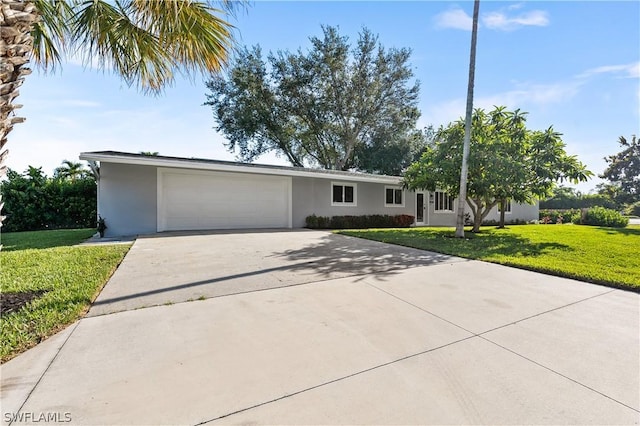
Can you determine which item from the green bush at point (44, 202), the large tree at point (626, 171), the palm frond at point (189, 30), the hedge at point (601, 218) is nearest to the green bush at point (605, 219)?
the hedge at point (601, 218)

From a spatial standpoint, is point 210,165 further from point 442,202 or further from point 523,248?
point 442,202

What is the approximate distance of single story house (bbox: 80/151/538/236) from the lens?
33.2ft

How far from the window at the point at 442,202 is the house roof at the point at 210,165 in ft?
13.5

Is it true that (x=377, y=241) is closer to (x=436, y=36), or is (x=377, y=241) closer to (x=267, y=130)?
(x=436, y=36)

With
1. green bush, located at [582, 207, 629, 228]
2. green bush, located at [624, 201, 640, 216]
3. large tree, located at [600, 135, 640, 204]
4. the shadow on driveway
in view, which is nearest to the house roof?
the shadow on driveway

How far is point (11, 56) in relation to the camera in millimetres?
2250

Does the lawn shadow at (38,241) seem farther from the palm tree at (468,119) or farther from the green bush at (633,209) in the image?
the green bush at (633,209)

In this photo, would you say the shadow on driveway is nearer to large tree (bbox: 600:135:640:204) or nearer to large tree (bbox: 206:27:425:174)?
large tree (bbox: 206:27:425:174)

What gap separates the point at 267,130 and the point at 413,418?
22770mm

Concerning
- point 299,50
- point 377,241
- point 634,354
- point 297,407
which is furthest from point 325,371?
point 299,50

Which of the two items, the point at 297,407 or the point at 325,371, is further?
the point at 325,371

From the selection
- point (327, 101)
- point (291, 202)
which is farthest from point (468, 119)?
point (327, 101)

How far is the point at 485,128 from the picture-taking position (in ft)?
36.4

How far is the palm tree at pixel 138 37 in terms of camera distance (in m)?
3.81
